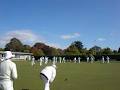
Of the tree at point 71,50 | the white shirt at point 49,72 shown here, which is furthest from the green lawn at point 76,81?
the tree at point 71,50

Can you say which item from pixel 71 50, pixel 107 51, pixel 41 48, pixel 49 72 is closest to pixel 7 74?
pixel 49 72

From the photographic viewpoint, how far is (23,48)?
158125 mm

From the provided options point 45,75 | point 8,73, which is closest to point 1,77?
point 8,73

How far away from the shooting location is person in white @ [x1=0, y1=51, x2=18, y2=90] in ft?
29.8

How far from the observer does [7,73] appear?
9.12m

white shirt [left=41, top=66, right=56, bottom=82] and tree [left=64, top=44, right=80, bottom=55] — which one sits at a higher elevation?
tree [left=64, top=44, right=80, bottom=55]

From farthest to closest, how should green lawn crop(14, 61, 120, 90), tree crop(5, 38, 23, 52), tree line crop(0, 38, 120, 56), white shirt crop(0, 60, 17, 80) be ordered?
tree crop(5, 38, 23, 52), tree line crop(0, 38, 120, 56), green lawn crop(14, 61, 120, 90), white shirt crop(0, 60, 17, 80)

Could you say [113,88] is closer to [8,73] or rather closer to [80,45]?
[8,73]

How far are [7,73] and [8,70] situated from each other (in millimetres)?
82

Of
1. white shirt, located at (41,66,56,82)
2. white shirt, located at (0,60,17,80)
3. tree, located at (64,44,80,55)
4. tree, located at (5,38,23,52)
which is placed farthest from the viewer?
tree, located at (5,38,23,52)

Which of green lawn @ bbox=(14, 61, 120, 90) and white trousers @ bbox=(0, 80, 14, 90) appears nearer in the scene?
white trousers @ bbox=(0, 80, 14, 90)

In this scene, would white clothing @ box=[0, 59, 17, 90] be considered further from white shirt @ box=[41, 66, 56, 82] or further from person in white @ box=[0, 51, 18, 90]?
white shirt @ box=[41, 66, 56, 82]

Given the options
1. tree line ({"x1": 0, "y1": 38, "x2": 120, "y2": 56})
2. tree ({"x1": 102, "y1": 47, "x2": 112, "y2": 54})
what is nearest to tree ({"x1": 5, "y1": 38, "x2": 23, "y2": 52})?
tree line ({"x1": 0, "y1": 38, "x2": 120, "y2": 56})

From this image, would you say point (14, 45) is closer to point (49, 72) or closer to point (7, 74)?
point (49, 72)
